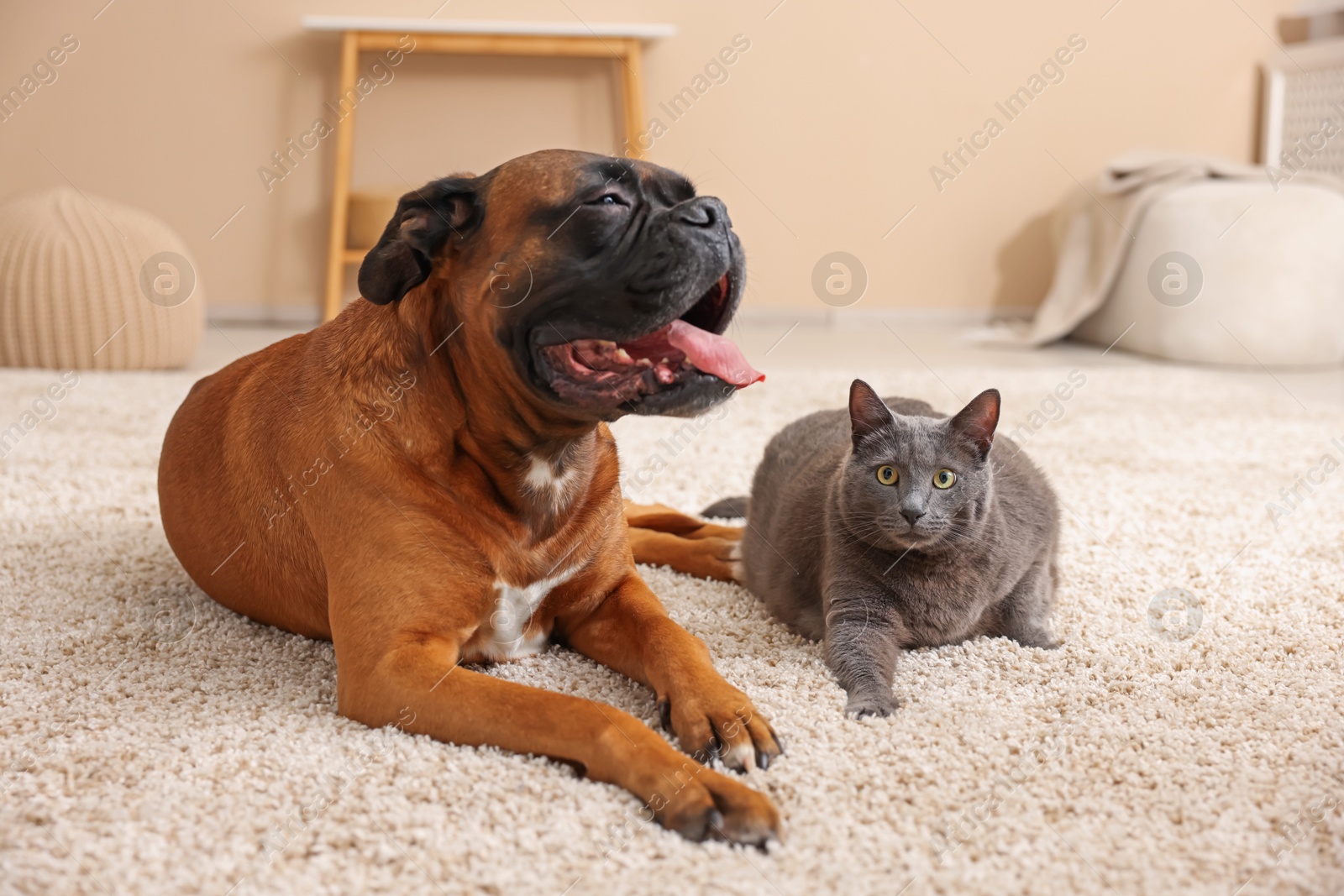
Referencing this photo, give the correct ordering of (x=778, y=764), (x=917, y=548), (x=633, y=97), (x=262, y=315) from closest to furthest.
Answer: (x=778, y=764) → (x=917, y=548) → (x=633, y=97) → (x=262, y=315)

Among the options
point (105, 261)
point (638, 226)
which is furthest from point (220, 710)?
point (105, 261)

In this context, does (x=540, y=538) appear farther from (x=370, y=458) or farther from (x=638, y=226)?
(x=638, y=226)

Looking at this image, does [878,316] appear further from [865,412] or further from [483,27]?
[865,412]

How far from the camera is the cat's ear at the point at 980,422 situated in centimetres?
181

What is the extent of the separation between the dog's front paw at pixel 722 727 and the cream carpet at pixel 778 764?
1.8 inches

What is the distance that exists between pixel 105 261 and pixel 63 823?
148 inches

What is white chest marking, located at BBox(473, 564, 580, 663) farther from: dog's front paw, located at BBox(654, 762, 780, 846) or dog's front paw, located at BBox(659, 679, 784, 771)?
dog's front paw, located at BBox(654, 762, 780, 846)

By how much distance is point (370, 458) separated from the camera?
1.62 meters

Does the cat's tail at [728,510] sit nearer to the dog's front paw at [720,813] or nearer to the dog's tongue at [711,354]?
the dog's tongue at [711,354]

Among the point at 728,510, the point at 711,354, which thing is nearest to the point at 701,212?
the point at 711,354

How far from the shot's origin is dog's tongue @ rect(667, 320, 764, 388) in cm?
160

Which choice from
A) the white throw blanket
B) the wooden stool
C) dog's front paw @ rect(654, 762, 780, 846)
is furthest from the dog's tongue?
the white throw blanket

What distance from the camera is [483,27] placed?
5.30 meters

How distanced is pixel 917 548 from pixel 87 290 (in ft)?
12.8
